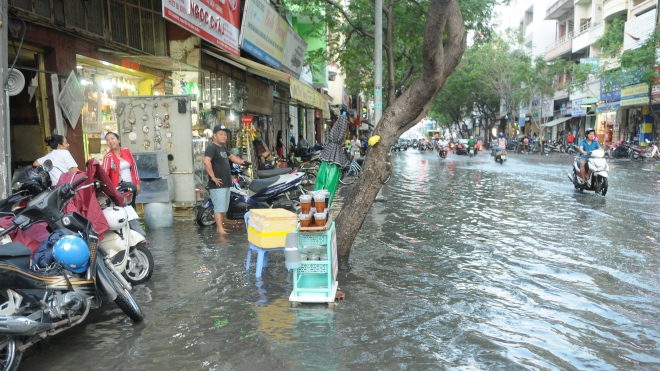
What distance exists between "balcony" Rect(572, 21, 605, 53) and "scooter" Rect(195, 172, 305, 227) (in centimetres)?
3419

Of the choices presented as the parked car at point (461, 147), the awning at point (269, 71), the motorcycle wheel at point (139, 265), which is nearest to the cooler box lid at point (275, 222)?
the motorcycle wheel at point (139, 265)

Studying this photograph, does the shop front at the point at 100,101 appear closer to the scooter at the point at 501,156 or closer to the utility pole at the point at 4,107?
the utility pole at the point at 4,107

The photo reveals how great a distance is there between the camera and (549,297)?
16.6ft

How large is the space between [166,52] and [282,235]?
27.4 ft

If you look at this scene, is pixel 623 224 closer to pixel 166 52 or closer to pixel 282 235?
pixel 282 235

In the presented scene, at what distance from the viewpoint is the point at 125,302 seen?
425cm

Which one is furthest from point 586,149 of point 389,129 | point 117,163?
point 117,163

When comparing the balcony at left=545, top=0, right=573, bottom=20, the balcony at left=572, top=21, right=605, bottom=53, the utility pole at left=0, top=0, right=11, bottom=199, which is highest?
the balcony at left=545, top=0, right=573, bottom=20

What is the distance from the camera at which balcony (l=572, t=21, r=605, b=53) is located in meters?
36.6

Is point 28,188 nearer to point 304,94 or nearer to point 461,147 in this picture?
point 304,94

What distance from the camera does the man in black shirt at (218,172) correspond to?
26.3ft

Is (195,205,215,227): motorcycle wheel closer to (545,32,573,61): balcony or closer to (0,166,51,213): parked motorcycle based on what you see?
(0,166,51,213): parked motorcycle

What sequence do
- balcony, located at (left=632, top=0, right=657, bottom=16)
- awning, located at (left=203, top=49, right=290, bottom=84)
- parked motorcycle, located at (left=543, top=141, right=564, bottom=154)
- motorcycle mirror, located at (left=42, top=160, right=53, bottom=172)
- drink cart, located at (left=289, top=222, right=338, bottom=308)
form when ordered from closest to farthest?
motorcycle mirror, located at (left=42, top=160, right=53, bottom=172), drink cart, located at (left=289, top=222, right=338, bottom=308), awning, located at (left=203, top=49, right=290, bottom=84), balcony, located at (left=632, top=0, right=657, bottom=16), parked motorcycle, located at (left=543, top=141, right=564, bottom=154)

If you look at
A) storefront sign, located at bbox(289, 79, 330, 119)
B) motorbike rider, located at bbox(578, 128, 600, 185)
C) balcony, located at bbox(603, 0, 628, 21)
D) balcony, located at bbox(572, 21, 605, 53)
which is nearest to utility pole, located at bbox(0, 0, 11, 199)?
storefront sign, located at bbox(289, 79, 330, 119)
